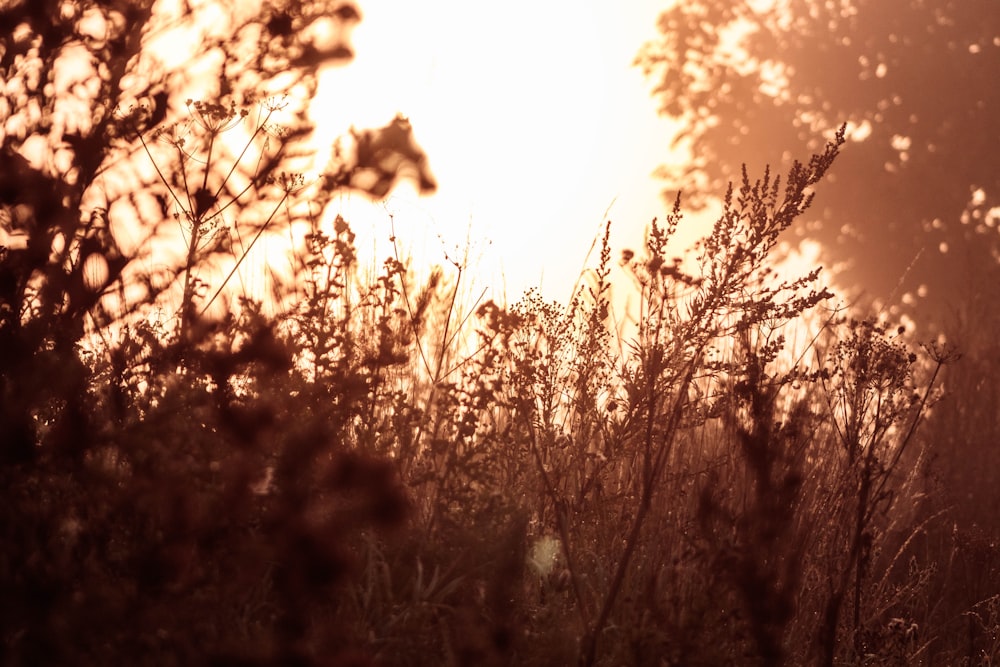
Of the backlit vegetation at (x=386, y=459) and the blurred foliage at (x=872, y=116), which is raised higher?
the blurred foliage at (x=872, y=116)

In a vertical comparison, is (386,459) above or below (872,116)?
below

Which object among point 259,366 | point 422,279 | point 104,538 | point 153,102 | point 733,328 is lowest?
point 104,538

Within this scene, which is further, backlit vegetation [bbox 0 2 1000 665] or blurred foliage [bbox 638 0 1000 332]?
blurred foliage [bbox 638 0 1000 332]

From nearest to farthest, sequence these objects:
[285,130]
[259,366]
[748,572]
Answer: [748,572]
[259,366]
[285,130]

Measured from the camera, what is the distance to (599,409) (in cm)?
461

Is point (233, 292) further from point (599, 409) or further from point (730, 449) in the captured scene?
point (730, 449)

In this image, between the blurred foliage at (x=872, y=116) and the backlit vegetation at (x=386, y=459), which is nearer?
the backlit vegetation at (x=386, y=459)

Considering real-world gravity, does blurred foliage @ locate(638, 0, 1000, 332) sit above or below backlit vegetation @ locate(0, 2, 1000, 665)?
above

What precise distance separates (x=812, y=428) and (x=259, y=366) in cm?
246

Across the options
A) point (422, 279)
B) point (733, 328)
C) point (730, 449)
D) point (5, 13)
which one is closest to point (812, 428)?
point (730, 449)

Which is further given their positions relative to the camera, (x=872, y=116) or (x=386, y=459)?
(x=872, y=116)

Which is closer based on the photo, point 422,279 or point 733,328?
point 733,328

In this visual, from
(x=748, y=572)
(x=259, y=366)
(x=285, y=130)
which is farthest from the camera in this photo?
(x=285, y=130)

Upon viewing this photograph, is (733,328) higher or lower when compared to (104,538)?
higher
